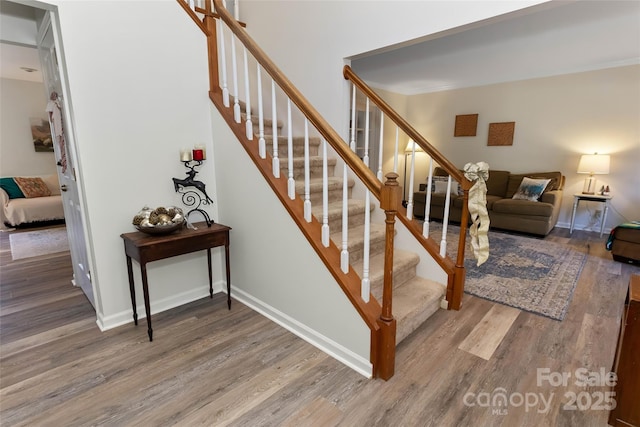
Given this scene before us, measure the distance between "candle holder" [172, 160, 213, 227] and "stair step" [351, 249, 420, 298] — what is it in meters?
1.32

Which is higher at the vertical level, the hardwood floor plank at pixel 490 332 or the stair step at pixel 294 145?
the stair step at pixel 294 145

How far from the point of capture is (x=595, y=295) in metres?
2.78

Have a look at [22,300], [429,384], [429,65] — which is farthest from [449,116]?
[22,300]

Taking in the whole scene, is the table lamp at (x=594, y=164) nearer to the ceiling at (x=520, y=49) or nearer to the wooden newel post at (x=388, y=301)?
the ceiling at (x=520, y=49)

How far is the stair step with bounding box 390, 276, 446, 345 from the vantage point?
209 centimetres

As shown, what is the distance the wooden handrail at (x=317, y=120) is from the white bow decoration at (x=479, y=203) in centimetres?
102

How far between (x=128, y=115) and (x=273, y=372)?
1.99 m

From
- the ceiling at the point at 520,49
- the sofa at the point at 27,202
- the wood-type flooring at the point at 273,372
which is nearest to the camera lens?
the wood-type flooring at the point at 273,372

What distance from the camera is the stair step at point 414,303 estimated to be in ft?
6.84

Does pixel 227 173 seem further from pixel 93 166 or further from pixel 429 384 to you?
pixel 429 384

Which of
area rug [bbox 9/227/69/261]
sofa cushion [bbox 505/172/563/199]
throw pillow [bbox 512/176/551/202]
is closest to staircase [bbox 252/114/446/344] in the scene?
throw pillow [bbox 512/176/551/202]

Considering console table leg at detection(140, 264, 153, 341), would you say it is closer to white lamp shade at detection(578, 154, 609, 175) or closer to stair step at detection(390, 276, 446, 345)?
stair step at detection(390, 276, 446, 345)

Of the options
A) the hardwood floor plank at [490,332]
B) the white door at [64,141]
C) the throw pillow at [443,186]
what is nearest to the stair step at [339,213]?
the hardwood floor plank at [490,332]

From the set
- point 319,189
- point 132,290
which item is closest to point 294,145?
point 319,189
